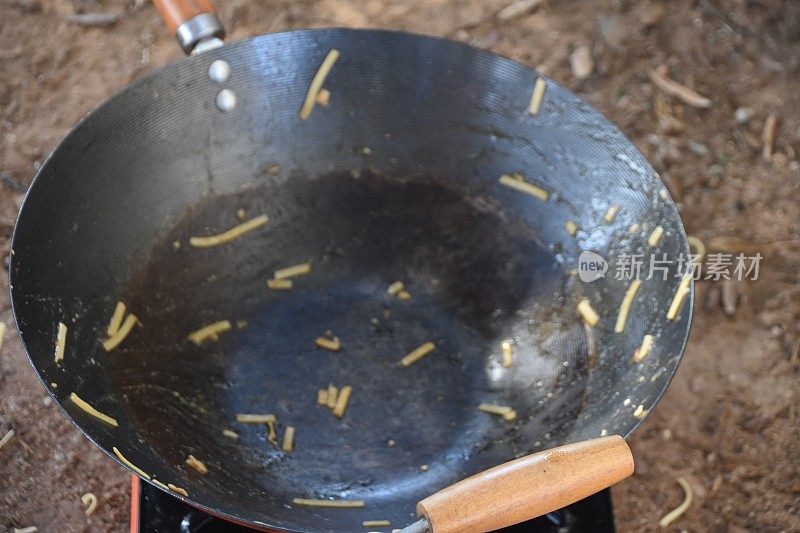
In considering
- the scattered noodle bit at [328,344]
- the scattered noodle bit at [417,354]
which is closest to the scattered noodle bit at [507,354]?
the scattered noodle bit at [417,354]

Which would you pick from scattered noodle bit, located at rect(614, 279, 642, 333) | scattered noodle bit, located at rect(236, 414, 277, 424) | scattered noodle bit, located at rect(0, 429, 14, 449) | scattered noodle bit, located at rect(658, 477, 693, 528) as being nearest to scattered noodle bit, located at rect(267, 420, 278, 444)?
scattered noodle bit, located at rect(236, 414, 277, 424)

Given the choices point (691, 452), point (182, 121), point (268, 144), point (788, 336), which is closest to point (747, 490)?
point (691, 452)

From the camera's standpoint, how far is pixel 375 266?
2199mm

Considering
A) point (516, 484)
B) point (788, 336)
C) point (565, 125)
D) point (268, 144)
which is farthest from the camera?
point (788, 336)

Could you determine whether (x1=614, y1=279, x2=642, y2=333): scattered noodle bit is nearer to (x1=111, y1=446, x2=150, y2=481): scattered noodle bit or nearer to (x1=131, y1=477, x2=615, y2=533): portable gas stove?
(x1=131, y1=477, x2=615, y2=533): portable gas stove

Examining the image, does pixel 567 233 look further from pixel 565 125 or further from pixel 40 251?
Result: pixel 40 251

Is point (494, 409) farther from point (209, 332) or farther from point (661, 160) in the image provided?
point (661, 160)

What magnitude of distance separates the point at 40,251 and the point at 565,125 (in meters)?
1.20

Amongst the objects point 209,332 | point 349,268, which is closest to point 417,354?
point 349,268

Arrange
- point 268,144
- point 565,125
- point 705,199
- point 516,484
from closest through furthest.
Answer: point 516,484 → point 565,125 → point 268,144 → point 705,199

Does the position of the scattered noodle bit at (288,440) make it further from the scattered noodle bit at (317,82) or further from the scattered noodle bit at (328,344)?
the scattered noodle bit at (317,82)

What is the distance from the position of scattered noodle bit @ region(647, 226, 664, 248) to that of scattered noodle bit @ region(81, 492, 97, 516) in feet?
4.77

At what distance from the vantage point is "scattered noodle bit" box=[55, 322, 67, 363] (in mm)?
1600

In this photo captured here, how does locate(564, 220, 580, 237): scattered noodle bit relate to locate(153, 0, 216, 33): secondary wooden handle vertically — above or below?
below
